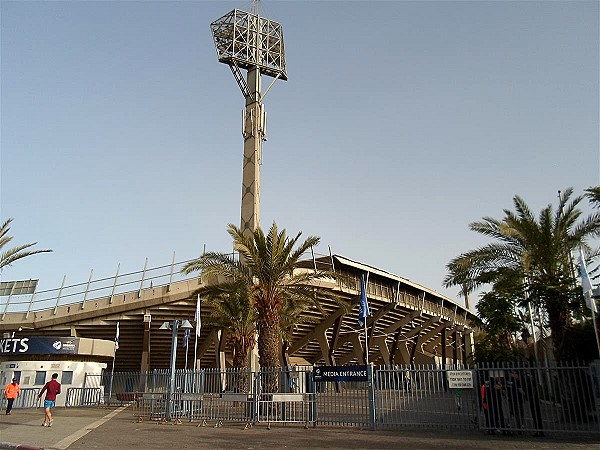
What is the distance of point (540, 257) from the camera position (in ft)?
56.2

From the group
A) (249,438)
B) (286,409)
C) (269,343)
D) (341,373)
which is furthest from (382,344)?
(249,438)

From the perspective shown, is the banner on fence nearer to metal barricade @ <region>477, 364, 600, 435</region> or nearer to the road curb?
metal barricade @ <region>477, 364, 600, 435</region>

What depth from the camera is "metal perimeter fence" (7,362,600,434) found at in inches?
525

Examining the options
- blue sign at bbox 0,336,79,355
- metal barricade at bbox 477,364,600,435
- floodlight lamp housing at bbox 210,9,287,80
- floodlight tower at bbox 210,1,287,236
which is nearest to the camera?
metal barricade at bbox 477,364,600,435

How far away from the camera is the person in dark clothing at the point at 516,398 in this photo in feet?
43.7

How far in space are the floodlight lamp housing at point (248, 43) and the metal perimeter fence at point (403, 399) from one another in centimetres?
2959

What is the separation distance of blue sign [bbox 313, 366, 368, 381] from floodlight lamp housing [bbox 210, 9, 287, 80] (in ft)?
103

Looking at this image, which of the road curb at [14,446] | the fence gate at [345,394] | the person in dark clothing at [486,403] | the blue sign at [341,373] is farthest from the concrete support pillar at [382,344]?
the road curb at [14,446]

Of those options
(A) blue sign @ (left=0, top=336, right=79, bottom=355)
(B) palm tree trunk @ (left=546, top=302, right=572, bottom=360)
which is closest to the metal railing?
(A) blue sign @ (left=0, top=336, right=79, bottom=355)

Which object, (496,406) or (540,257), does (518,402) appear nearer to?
(496,406)

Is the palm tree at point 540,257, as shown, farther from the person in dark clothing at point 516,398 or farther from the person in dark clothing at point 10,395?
the person in dark clothing at point 10,395

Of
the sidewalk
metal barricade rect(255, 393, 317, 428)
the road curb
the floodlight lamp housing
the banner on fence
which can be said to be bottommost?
the sidewalk

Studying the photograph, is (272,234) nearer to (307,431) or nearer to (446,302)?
(307,431)

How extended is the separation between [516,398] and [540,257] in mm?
5585
